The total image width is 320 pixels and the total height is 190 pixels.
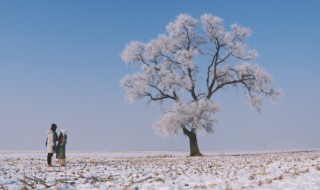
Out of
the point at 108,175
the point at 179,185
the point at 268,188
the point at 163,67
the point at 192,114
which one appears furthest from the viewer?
the point at 163,67

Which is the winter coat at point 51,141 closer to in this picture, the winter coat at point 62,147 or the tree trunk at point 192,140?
the winter coat at point 62,147

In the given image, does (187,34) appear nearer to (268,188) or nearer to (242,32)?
(242,32)

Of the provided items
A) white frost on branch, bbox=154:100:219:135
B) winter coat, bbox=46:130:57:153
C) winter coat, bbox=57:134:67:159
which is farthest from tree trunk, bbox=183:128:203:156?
winter coat, bbox=46:130:57:153

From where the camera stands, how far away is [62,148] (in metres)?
21.5

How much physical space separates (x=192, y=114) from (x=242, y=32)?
10.1 meters

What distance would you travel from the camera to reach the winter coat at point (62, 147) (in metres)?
21.4

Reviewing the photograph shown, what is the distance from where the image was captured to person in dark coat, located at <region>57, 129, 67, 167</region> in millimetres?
21391

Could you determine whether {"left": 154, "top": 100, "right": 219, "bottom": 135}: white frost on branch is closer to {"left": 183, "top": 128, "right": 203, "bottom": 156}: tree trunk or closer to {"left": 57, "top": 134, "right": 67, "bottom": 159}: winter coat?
{"left": 183, "top": 128, "right": 203, "bottom": 156}: tree trunk

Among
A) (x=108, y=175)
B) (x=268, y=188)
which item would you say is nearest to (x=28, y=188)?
(x=108, y=175)

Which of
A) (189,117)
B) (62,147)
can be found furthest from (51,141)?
(189,117)

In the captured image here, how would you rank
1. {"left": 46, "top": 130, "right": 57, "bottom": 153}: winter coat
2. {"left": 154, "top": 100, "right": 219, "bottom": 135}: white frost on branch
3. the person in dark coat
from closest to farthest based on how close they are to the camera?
{"left": 46, "top": 130, "right": 57, "bottom": 153}: winter coat < the person in dark coat < {"left": 154, "top": 100, "right": 219, "bottom": 135}: white frost on branch

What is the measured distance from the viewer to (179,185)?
13.6m

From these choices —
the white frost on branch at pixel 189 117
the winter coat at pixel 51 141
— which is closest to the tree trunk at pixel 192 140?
the white frost on branch at pixel 189 117

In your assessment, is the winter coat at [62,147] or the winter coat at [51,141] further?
the winter coat at [62,147]
